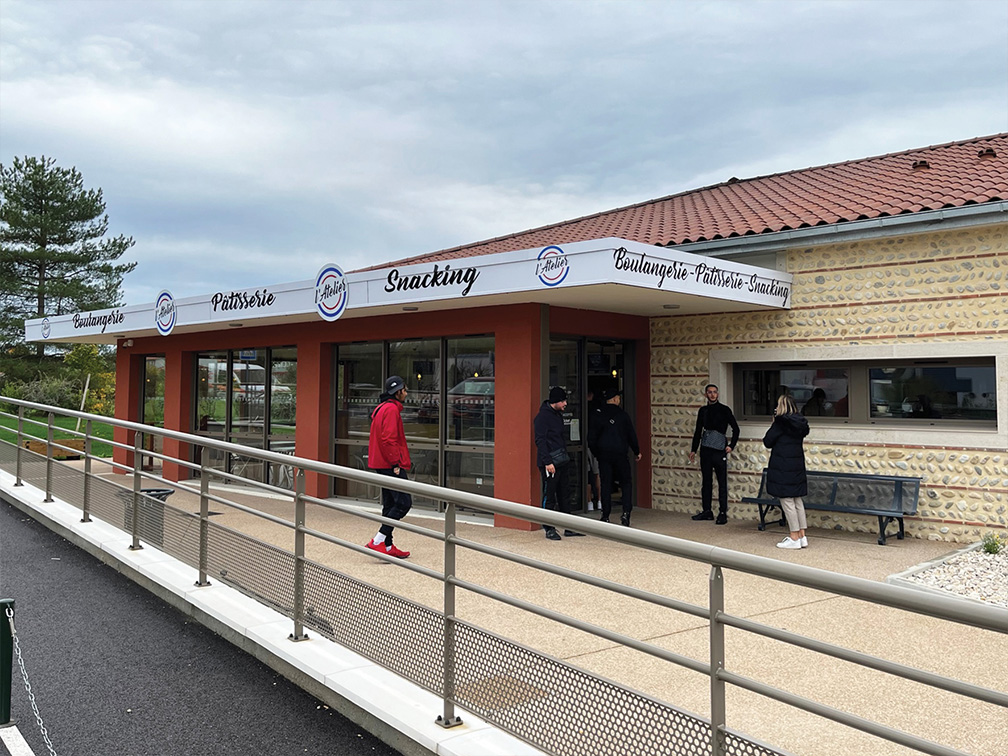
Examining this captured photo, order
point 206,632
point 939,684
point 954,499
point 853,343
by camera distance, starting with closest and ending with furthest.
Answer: point 939,684, point 206,632, point 954,499, point 853,343

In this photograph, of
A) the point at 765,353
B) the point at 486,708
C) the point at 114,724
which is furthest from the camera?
the point at 765,353

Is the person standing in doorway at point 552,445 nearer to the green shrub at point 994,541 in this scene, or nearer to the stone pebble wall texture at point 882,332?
the stone pebble wall texture at point 882,332

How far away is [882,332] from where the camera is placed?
938cm

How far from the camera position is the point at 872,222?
9.16 metres

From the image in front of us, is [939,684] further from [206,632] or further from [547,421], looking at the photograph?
[547,421]

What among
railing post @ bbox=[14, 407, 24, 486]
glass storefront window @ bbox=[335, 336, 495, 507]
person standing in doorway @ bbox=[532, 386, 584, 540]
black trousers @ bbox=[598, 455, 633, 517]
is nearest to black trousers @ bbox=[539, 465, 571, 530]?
person standing in doorway @ bbox=[532, 386, 584, 540]

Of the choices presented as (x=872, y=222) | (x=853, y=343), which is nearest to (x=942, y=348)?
(x=853, y=343)

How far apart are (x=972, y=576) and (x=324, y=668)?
5674mm

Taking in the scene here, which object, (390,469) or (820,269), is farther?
(820,269)

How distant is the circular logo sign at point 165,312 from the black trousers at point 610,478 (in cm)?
799

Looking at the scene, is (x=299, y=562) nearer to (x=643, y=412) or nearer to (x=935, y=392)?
(x=643, y=412)

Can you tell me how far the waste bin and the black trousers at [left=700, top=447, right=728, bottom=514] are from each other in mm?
6366

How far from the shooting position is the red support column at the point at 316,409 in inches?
492

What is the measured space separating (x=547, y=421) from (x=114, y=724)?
5595 mm
